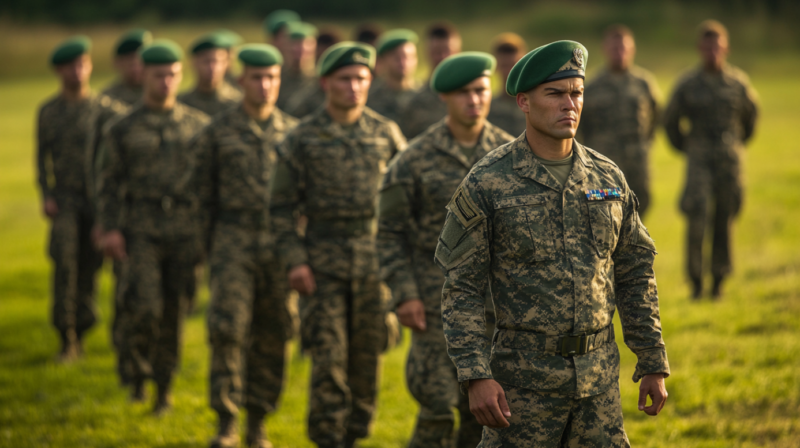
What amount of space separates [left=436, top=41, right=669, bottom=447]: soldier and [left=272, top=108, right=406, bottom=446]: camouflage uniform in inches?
89.9

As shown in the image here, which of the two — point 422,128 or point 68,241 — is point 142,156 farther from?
point 422,128

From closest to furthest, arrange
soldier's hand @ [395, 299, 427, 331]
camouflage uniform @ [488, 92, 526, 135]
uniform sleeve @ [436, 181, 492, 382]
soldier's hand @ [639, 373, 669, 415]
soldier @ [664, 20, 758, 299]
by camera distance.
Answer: uniform sleeve @ [436, 181, 492, 382] < soldier's hand @ [639, 373, 669, 415] < soldier's hand @ [395, 299, 427, 331] < camouflage uniform @ [488, 92, 526, 135] < soldier @ [664, 20, 758, 299]

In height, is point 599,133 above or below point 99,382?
above

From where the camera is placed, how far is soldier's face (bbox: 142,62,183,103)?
7.89m

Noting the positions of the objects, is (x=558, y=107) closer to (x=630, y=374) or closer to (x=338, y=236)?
(x=338, y=236)

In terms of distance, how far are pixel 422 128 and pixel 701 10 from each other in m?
57.5

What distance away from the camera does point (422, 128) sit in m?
10.1

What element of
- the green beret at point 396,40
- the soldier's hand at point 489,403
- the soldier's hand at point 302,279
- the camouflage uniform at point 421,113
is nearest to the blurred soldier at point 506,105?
the camouflage uniform at point 421,113

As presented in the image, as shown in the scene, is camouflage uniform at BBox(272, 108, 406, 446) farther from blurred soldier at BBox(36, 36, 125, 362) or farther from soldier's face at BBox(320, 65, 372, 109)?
blurred soldier at BBox(36, 36, 125, 362)

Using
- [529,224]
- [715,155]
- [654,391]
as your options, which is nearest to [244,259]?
[529,224]

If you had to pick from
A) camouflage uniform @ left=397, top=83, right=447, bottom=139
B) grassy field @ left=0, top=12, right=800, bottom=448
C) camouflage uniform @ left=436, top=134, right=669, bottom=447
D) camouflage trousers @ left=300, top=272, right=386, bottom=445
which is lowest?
grassy field @ left=0, top=12, right=800, bottom=448

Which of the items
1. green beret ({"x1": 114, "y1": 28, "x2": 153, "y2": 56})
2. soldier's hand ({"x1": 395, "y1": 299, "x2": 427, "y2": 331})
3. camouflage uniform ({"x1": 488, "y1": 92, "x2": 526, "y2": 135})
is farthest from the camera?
green beret ({"x1": 114, "y1": 28, "x2": 153, "y2": 56})

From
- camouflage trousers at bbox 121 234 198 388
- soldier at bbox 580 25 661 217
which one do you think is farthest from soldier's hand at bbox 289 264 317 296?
soldier at bbox 580 25 661 217

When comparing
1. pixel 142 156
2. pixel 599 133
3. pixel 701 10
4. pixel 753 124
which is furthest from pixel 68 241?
pixel 701 10
